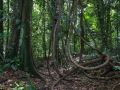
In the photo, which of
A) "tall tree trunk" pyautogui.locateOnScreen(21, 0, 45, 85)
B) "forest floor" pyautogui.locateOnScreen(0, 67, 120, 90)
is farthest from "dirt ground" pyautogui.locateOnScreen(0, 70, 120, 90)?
"tall tree trunk" pyautogui.locateOnScreen(21, 0, 45, 85)

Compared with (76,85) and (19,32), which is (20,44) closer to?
(19,32)

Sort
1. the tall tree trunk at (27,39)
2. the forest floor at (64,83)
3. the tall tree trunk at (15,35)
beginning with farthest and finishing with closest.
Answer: the tall tree trunk at (15,35)
the tall tree trunk at (27,39)
the forest floor at (64,83)

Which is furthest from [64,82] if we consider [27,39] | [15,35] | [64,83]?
[15,35]

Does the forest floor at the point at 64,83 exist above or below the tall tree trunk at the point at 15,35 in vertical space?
below

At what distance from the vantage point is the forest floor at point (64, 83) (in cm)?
652

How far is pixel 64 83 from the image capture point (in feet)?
22.9

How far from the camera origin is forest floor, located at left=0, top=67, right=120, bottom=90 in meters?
6.52

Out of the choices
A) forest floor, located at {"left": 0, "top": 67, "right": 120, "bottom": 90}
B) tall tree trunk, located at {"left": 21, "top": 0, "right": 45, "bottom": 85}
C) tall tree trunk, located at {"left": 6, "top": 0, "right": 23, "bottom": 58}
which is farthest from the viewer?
tall tree trunk, located at {"left": 6, "top": 0, "right": 23, "bottom": 58}

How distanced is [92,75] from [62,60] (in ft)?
4.64

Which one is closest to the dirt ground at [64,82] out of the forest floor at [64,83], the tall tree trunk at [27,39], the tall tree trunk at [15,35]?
the forest floor at [64,83]

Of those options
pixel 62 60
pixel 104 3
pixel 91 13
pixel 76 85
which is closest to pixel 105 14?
pixel 104 3

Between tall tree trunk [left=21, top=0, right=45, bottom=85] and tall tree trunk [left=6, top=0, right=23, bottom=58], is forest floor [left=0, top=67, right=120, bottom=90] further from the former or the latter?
tall tree trunk [left=6, top=0, right=23, bottom=58]

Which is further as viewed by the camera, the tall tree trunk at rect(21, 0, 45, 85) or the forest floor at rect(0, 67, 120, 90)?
the tall tree trunk at rect(21, 0, 45, 85)

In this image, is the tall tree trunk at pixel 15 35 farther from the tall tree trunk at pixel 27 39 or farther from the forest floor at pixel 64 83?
the forest floor at pixel 64 83
